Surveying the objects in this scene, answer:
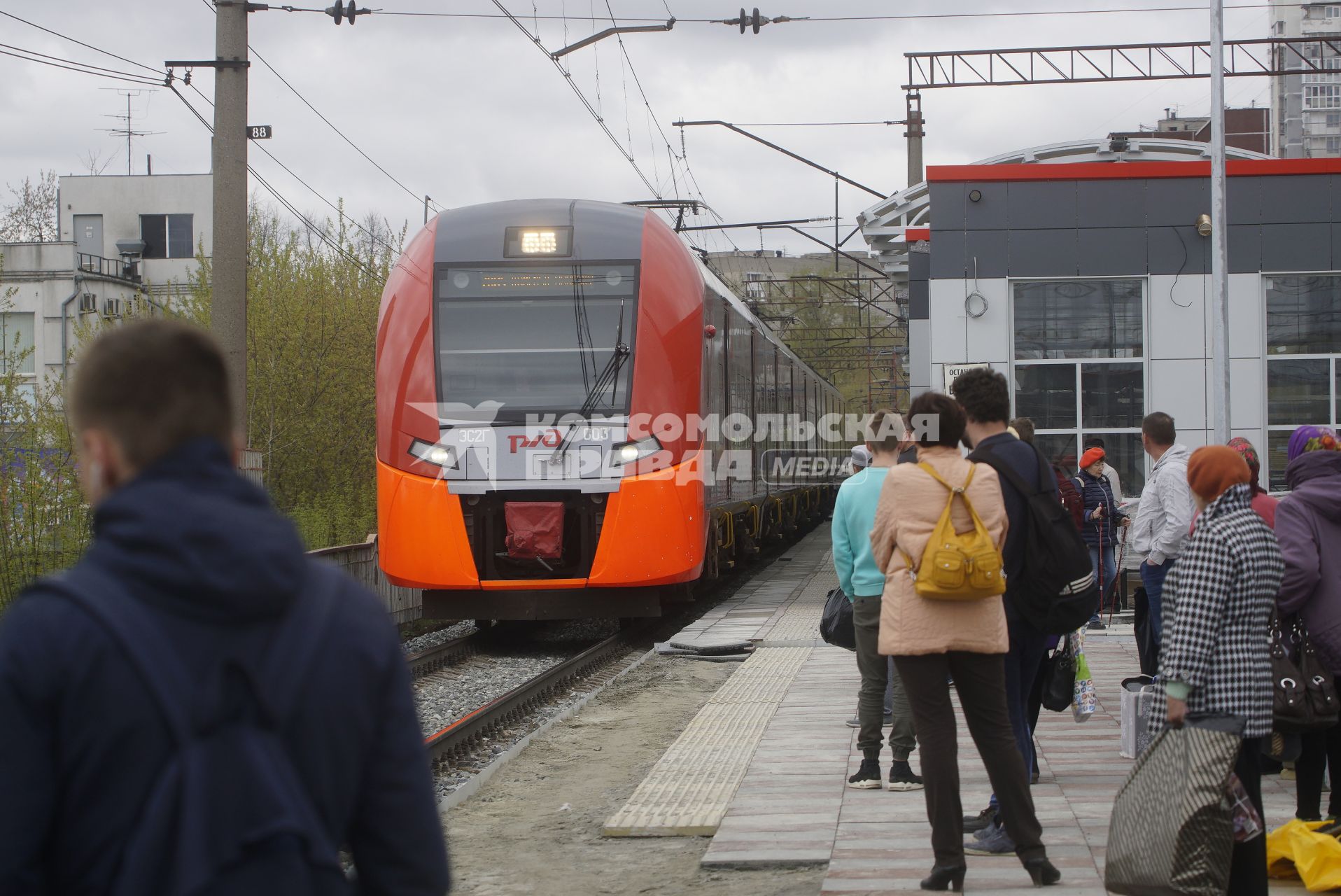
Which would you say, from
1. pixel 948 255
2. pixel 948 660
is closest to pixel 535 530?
pixel 948 255

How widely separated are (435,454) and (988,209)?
700 centimetres

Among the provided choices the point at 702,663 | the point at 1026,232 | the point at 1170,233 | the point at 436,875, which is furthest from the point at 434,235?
the point at 436,875

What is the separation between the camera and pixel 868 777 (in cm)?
644

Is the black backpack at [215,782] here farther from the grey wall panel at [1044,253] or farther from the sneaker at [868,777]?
the grey wall panel at [1044,253]

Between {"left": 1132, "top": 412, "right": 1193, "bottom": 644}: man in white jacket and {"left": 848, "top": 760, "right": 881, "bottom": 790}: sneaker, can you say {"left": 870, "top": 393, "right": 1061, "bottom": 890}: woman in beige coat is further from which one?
{"left": 1132, "top": 412, "right": 1193, "bottom": 644}: man in white jacket

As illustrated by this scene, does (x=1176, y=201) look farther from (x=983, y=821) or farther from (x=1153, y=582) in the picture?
(x=983, y=821)

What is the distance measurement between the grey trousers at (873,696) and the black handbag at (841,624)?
301mm

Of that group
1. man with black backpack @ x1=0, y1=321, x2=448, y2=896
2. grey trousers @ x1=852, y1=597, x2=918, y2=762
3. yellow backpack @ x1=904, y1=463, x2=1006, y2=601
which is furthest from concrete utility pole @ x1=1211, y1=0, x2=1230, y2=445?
man with black backpack @ x1=0, y1=321, x2=448, y2=896

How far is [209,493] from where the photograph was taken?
1841 millimetres

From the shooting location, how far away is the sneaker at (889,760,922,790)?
636 cm

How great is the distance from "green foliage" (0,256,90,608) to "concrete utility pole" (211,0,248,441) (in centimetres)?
201

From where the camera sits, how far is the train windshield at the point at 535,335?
1163 centimetres

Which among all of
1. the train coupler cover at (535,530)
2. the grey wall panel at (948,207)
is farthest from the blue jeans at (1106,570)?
the grey wall panel at (948,207)

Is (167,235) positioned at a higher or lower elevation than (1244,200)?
higher
